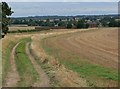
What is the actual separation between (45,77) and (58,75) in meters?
0.76

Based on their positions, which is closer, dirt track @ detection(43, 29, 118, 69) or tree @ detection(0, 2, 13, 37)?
dirt track @ detection(43, 29, 118, 69)

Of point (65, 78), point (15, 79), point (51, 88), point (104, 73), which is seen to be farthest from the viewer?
point (104, 73)

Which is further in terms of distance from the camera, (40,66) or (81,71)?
(40,66)

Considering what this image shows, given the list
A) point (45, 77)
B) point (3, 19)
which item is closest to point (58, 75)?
point (45, 77)

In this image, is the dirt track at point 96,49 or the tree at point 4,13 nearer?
the dirt track at point 96,49

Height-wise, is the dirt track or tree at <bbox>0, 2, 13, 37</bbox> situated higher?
tree at <bbox>0, 2, 13, 37</bbox>

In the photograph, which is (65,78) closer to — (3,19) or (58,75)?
(58,75)

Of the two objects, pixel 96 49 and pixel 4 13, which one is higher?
pixel 4 13

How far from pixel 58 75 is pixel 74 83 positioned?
2.95m

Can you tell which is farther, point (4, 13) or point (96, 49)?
point (4, 13)

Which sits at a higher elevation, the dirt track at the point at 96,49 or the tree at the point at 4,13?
the tree at the point at 4,13

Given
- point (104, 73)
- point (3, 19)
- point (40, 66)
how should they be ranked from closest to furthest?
point (104, 73), point (40, 66), point (3, 19)

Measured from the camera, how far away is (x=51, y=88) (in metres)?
16.7

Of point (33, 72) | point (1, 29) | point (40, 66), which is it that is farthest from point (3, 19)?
point (33, 72)
